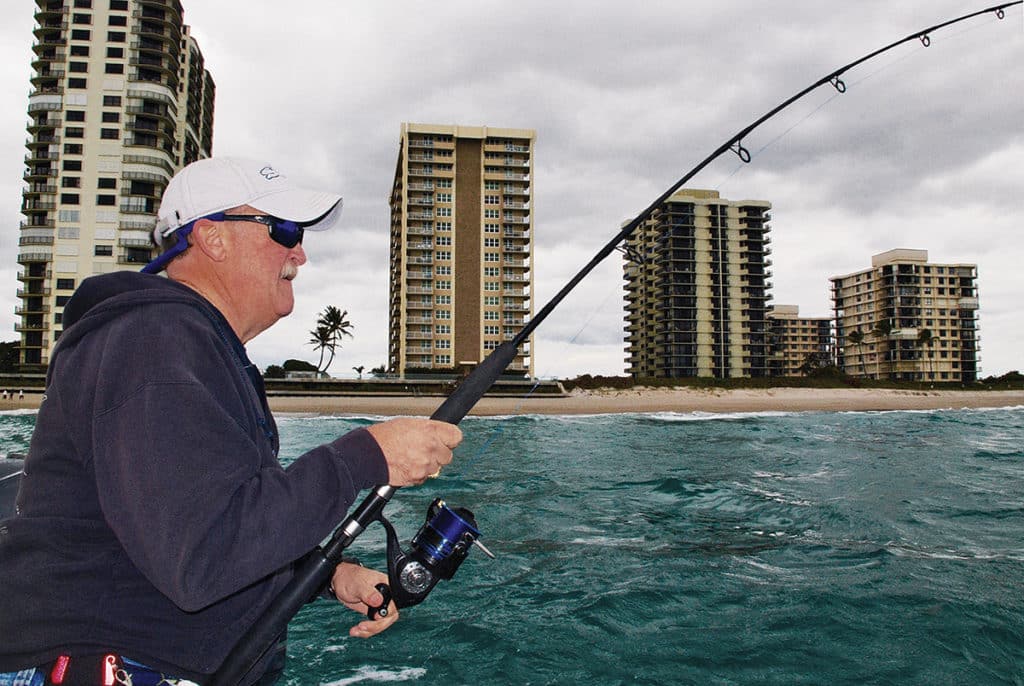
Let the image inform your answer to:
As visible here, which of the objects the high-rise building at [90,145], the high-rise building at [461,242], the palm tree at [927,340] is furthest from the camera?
the palm tree at [927,340]

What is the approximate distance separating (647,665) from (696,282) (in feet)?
311

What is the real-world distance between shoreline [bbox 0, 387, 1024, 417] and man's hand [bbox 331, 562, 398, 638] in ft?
123

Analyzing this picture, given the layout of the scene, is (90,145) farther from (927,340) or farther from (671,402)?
(927,340)

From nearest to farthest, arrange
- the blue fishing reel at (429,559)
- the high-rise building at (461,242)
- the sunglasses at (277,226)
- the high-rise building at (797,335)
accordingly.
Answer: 1. the sunglasses at (277,226)
2. the blue fishing reel at (429,559)
3. the high-rise building at (461,242)
4. the high-rise building at (797,335)

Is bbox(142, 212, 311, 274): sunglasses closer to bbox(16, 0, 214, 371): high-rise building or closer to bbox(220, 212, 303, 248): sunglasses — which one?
bbox(220, 212, 303, 248): sunglasses

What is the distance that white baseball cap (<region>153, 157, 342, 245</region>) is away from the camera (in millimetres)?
1743

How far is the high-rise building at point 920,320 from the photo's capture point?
111438 millimetres

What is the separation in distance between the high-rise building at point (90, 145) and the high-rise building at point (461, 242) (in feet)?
86.1

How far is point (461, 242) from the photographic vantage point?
3130 inches

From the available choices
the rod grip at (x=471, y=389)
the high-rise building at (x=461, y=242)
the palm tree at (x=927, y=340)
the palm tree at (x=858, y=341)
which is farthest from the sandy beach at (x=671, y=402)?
the palm tree at (x=927, y=340)

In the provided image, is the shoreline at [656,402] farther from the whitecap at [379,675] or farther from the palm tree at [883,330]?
the palm tree at [883,330]

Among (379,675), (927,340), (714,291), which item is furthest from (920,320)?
(379,675)

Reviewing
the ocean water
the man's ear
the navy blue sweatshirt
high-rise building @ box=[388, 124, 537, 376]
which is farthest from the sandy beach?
the navy blue sweatshirt

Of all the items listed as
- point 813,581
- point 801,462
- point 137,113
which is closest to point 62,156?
point 137,113
